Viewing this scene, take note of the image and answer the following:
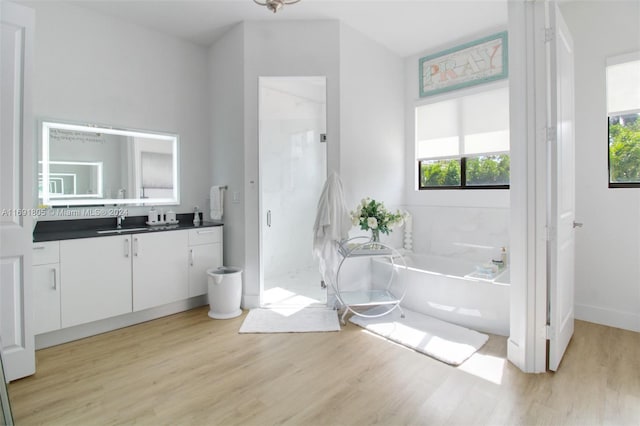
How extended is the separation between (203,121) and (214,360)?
270 centimetres

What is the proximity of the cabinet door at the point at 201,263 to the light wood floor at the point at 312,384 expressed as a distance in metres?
0.69

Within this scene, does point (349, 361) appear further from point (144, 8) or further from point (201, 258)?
point (144, 8)

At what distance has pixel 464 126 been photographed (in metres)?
3.76

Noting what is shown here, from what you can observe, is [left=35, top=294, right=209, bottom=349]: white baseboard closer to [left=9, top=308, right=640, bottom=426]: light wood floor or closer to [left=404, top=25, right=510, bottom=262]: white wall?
[left=9, top=308, right=640, bottom=426]: light wood floor

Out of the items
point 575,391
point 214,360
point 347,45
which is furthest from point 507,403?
point 347,45

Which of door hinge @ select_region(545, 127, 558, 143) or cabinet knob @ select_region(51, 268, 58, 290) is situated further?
cabinet knob @ select_region(51, 268, 58, 290)

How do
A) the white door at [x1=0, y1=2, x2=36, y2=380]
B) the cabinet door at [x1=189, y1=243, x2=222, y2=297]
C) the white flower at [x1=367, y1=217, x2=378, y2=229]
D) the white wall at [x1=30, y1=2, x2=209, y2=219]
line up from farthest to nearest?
the cabinet door at [x1=189, y1=243, x2=222, y2=297], the white flower at [x1=367, y1=217, x2=378, y2=229], the white wall at [x1=30, y1=2, x2=209, y2=219], the white door at [x1=0, y1=2, x2=36, y2=380]

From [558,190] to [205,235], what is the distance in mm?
3038

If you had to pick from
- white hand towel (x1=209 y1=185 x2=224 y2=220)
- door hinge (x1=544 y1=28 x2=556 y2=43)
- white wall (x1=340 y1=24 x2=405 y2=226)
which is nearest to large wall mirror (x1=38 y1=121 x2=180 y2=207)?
white hand towel (x1=209 y1=185 x2=224 y2=220)

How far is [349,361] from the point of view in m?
2.24

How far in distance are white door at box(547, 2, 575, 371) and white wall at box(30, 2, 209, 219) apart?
336cm

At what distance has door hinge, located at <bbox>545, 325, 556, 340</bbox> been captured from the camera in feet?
6.74

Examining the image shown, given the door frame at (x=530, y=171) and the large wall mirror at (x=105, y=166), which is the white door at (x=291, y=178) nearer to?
the large wall mirror at (x=105, y=166)

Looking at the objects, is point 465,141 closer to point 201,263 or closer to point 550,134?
point 550,134
